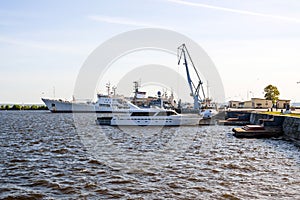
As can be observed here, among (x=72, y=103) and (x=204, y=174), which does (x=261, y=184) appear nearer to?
(x=204, y=174)

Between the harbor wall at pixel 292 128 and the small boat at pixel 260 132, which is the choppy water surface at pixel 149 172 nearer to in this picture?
the harbor wall at pixel 292 128

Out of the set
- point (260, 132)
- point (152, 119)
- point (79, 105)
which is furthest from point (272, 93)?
point (260, 132)

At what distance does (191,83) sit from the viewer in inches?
3386

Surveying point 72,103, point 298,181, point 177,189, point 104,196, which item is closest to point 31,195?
point 104,196

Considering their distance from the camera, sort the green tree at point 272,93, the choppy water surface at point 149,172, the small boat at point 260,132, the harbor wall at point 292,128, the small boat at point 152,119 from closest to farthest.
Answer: the choppy water surface at point 149,172 < the harbor wall at point 292,128 < the small boat at point 260,132 < the small boat at point 152,119 < the green tree at point 272,93

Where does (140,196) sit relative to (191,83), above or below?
below

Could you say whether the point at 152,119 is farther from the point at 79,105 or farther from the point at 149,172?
the point at 79,105

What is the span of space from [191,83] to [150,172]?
69392 millimetres

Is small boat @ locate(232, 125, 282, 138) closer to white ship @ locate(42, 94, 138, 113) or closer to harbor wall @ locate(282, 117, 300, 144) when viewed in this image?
harbor wall @ locate(282, 117, 300, 144)

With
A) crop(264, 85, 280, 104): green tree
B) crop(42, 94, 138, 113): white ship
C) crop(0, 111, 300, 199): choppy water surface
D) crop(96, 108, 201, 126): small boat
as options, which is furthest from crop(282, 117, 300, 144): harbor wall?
crop(42, 94, 138, 113): white ship

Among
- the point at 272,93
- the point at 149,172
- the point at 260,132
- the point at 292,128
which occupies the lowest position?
the point at 149,172

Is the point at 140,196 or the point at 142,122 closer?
the point at 140,196

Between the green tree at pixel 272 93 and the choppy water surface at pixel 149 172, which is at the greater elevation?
the green tree at pixel 272 93

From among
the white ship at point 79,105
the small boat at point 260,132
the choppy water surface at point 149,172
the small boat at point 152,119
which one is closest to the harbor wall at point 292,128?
the small boat at point 260,132
